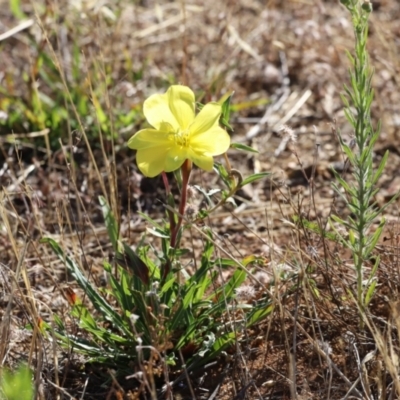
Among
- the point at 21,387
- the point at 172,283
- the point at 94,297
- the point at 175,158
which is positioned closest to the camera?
the point at 21,387

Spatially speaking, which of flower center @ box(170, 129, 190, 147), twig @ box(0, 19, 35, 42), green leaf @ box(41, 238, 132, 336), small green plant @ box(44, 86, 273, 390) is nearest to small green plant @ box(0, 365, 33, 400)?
small green plant @ box(44, 86, 273, 390)

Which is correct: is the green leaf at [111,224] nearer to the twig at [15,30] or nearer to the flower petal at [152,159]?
the flower petal at [152,159]

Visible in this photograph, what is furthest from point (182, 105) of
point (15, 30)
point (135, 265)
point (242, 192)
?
point (15, 30)

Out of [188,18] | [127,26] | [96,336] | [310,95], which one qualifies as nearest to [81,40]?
[127,26]

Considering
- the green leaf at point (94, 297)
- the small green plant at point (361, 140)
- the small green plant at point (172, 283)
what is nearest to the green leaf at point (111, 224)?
the small green plant at point (172, 283)

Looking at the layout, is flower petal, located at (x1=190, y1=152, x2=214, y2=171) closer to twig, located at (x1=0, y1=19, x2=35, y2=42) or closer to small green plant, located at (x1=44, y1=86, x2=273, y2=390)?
small green plant, located at (x1=44, y1=86, x2=273, y2=390)

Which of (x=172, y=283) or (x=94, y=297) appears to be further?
(x=94, y=297)

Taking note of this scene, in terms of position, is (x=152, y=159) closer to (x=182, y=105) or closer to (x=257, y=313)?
(x=182, y=105)
